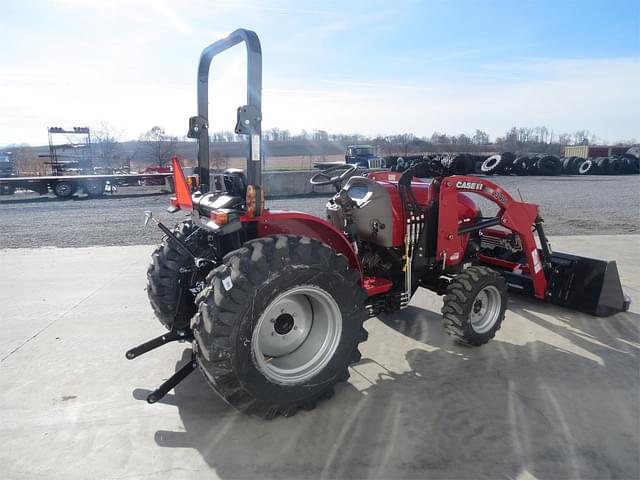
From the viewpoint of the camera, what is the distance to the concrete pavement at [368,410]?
245cm

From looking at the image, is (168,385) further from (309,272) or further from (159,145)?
(159,145)

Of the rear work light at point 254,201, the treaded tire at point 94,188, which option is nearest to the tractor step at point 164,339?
the rear work light at point 254,201

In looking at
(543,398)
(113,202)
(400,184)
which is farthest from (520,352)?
(113,202)

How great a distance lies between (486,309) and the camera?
13.3 feet

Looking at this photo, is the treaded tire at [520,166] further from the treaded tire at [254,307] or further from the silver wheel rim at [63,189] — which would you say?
the treaded tire at [254,307]

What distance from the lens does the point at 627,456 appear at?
8.22 ft

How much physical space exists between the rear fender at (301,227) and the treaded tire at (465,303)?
3.26 feet

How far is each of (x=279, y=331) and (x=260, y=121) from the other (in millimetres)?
1374

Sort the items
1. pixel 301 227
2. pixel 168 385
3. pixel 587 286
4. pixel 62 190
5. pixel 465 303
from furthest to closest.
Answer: pixel 62 190 → pixel 587 286 → pixel 465 303 → pixel 301 227 → pixel 168 385

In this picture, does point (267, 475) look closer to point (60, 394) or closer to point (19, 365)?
point (60, 394)

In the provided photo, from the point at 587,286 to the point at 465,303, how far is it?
5.56ft

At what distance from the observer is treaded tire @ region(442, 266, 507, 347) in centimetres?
374

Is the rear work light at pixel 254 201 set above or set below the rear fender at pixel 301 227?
above

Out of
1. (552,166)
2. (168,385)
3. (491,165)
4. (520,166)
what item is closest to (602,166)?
(552,166)
